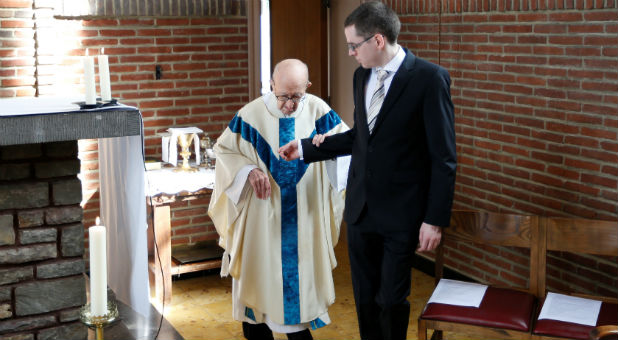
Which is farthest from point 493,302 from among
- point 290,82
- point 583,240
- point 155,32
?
point 155,32

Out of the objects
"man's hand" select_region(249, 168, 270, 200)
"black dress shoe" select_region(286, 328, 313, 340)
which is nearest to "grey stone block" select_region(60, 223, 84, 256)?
"man's hand" select_region(249, 168, 270, 200)

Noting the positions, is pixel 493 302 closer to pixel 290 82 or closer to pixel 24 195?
pixel 290 82

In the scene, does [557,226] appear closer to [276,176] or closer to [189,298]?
[276,176]

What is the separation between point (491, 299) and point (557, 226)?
490mm

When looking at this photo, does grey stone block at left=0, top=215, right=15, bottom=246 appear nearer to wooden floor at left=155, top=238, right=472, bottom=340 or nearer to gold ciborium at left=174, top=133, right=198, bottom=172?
wooden floor at left=155, top=238, right=472, bottom=340

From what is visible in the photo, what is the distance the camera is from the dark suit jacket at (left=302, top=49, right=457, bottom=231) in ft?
9.99

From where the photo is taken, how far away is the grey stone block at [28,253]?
7.48 ft

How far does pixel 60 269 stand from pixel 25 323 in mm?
184

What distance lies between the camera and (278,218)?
396 cm

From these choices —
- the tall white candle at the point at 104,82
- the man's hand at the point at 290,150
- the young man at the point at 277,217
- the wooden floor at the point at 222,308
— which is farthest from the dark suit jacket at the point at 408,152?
the wooden floor at the point at 222,308

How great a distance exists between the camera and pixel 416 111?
10.1 ft

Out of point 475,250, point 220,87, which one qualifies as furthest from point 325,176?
point 220,87

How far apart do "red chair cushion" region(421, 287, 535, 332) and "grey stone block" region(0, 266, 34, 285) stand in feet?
6.17

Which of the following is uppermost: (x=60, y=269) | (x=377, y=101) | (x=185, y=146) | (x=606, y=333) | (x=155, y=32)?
(x=155, y=32)
